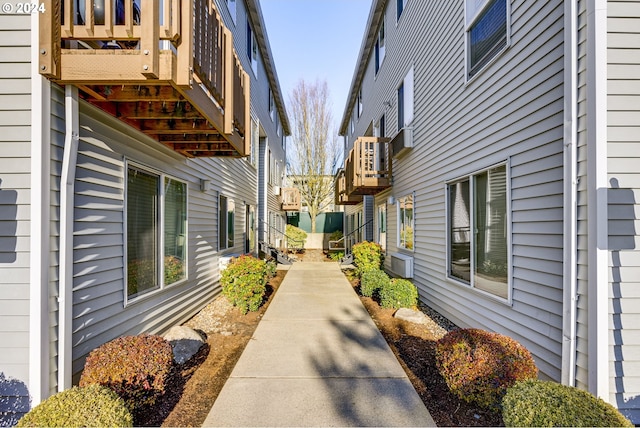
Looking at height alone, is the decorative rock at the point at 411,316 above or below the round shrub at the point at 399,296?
below

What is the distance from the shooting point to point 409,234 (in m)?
7.03

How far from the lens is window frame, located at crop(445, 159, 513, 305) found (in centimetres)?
332

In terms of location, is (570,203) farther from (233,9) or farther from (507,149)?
(233,9)

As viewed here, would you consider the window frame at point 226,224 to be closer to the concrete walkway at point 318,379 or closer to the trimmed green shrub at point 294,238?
the concrete walkway at point 318,379

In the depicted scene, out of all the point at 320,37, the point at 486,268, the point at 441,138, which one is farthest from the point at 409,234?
the point at 320,37

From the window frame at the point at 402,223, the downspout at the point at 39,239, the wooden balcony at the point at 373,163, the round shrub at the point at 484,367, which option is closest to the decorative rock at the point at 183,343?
the downspout at the point at 39,239

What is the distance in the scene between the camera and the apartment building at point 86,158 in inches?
94.2

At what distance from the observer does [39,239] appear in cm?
234

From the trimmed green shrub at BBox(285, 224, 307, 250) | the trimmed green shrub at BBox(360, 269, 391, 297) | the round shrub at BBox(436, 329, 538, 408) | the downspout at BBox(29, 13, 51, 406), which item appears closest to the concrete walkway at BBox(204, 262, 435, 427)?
the round shrub at BBox(436, 329, 538, 408)

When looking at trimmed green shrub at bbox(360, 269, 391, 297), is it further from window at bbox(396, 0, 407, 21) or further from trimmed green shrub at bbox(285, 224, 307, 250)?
trimmed green shrub at bbox(285, 224, 307, 250)

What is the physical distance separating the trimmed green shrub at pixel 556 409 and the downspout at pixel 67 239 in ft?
10.8

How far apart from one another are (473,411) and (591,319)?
46.1 inches

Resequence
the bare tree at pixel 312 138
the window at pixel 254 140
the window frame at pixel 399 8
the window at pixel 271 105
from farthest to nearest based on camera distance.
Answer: the bare tree at pixel 312 138
the window at pixel 271 105
the window at pixel 254 140
the window frame at pixel 399 8

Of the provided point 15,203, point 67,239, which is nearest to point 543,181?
point 67,239
